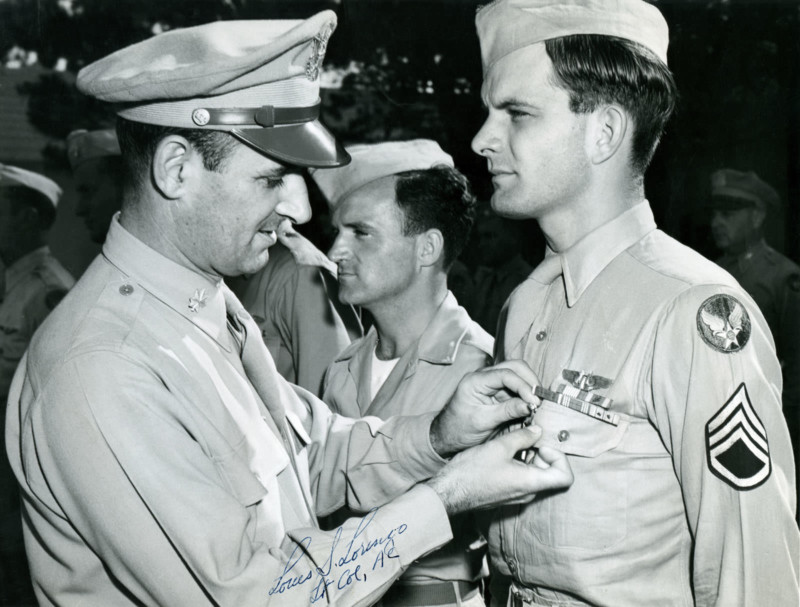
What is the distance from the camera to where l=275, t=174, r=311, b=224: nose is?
2055 mm

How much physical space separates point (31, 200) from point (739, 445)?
5.82 meters

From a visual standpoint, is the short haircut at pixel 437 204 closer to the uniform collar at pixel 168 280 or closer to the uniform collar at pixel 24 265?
the uniform collar at pixel 168 280

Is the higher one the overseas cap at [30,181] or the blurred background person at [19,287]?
the overseas cap at [30,181]

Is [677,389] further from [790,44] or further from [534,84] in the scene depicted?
[790,44]

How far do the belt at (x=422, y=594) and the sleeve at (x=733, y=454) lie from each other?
4.19 ft

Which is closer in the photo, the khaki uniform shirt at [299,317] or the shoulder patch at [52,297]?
the khaki uniform shirt at [299,317]

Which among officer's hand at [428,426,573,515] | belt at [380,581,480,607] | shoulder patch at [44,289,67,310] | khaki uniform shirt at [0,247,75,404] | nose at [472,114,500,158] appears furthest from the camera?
shoulder patch at [44,289,67,310]

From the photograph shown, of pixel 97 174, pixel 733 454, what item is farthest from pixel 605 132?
pixel 97 174

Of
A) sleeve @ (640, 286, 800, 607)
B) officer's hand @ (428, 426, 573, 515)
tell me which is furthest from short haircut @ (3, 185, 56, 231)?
sleeve @ (640, 286, 800, 607)

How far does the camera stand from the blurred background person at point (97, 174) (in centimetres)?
602

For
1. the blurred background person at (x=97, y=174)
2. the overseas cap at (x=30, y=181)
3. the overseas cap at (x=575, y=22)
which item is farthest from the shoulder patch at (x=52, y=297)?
the overseas cap at (x=575, y=22)

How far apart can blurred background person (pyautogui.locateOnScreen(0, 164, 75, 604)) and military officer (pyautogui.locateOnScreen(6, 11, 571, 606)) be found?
316 cm

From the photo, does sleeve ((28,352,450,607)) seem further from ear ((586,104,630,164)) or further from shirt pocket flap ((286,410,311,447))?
ear ((586,104,630,164))

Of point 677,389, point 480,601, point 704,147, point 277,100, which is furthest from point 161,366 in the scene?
point 704,147
